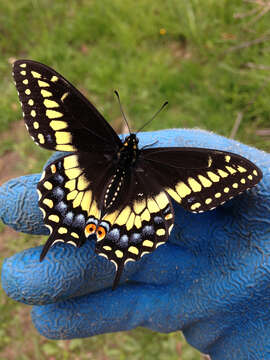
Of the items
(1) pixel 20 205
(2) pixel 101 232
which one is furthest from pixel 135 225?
(1) pixel 20 205

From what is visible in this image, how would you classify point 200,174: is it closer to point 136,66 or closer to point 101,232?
point 101,232

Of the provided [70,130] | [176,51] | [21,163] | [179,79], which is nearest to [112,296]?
[70,130]

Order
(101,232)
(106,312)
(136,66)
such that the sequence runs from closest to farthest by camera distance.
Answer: (101,232)
(106,312)
(136,66)

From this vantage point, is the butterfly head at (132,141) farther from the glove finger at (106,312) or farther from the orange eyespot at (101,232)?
the glove finger at (106,312)

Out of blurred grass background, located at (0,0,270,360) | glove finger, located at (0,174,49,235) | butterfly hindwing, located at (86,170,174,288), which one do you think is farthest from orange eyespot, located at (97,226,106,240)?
blurred grass background, located at (0,0,270,360)

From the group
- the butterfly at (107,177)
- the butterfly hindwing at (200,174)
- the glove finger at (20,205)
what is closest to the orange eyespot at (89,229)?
the butterfly at (107,177)

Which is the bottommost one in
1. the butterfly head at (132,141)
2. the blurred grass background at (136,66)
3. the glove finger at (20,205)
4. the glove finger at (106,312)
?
the glove finger at (106,312)

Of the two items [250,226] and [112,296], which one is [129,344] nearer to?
[112,296]
